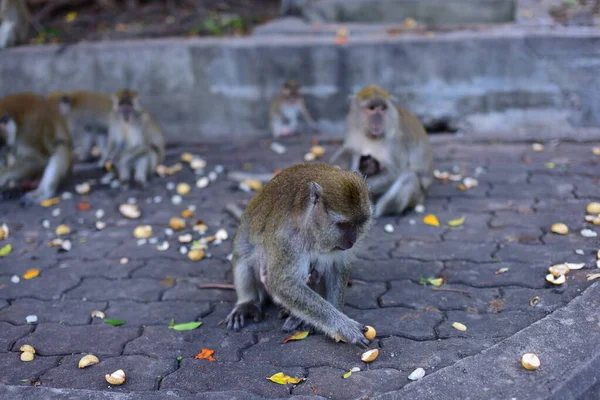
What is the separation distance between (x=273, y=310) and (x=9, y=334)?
4.65ft

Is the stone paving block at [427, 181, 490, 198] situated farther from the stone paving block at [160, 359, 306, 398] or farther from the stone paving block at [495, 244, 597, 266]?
the stone paving block at [160, 359, 306, 398]

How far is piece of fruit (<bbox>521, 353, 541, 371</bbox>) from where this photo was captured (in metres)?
3.01

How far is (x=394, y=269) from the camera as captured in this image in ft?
14.3

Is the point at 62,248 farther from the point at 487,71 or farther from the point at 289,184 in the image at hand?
the point at 487,71

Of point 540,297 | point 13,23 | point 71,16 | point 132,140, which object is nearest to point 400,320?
point 540,297

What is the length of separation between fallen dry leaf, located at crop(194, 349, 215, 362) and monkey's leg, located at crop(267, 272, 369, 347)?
45 cm

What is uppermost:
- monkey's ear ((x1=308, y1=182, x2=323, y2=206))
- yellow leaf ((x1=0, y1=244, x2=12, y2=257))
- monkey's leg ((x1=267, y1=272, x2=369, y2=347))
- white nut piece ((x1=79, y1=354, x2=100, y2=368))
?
monkey's ear ((x1=308, y1=182, x2=323, y2=206))

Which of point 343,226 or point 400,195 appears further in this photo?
point 400,195

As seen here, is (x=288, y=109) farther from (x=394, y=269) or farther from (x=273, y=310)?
(x=273, y=310)

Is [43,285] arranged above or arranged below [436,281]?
below

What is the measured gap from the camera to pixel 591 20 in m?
7.18

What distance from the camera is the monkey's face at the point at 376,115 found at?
17.0 feet

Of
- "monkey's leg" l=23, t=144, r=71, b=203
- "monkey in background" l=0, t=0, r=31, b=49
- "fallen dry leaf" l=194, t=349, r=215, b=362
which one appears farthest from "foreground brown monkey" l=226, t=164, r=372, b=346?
"monkey in background" l=0, t=0, r=31, b=49

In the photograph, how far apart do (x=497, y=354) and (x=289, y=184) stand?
125 centimetres
